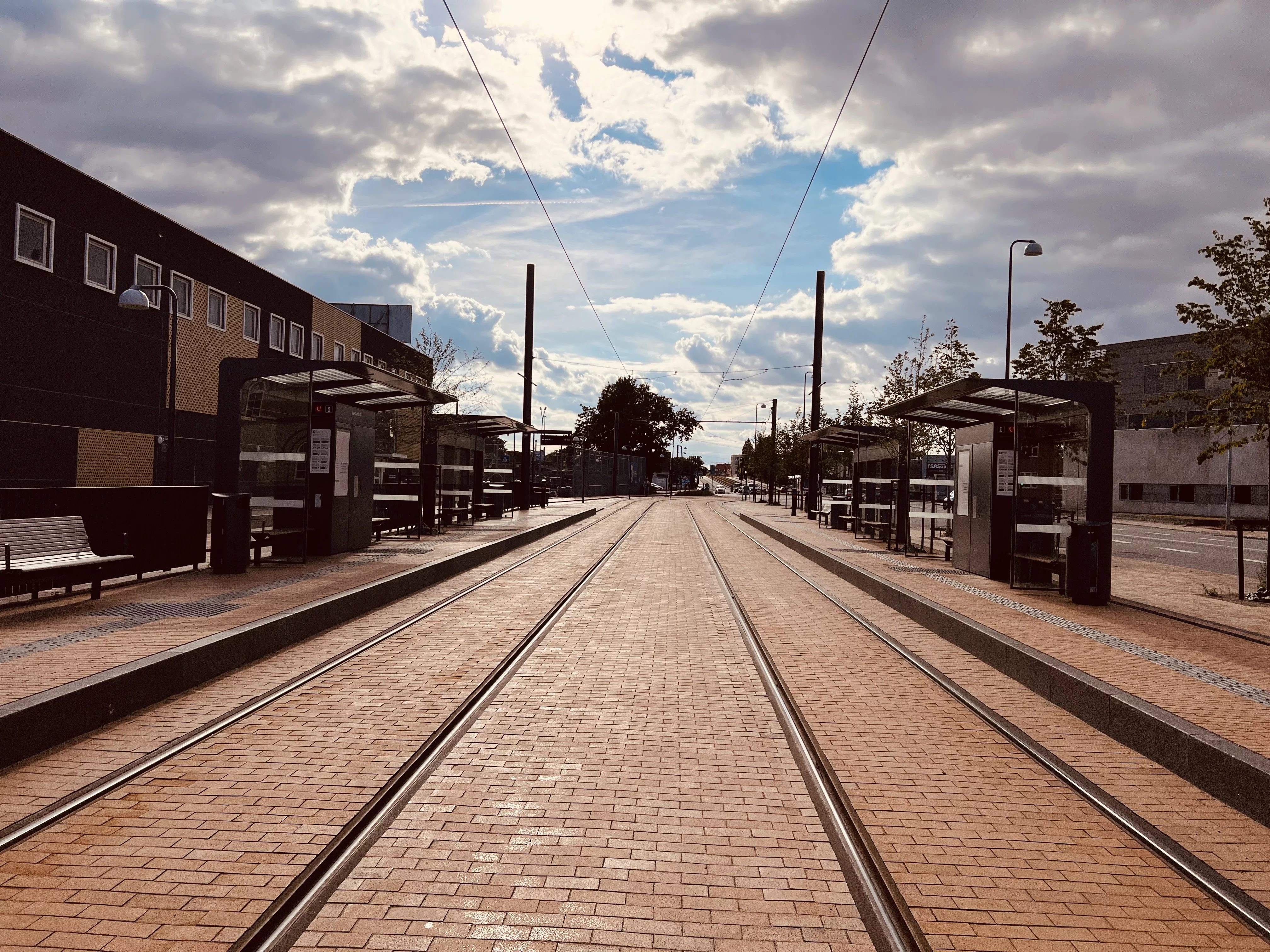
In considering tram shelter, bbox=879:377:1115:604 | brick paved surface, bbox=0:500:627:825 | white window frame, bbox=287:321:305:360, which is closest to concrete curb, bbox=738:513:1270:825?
tram shelter, bbox=879:377:1115:604

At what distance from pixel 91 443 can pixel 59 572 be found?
65.6ft

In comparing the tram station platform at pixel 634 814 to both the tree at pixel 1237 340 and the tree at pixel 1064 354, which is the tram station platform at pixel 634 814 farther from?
the tree at pixel 1064 354

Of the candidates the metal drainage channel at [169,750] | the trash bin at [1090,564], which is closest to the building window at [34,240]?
the metal drainage channel at [169,750]

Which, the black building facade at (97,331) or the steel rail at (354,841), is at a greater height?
the black building facade at (97,331)

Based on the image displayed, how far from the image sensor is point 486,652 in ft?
28.5

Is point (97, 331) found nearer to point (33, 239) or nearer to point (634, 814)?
point (33, 239)

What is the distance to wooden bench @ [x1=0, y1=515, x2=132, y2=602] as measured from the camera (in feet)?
30.1

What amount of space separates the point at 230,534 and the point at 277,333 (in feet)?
96.8

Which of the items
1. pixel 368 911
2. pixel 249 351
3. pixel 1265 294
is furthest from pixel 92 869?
pixel 249 351

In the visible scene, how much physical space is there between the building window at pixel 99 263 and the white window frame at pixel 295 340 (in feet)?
40.5

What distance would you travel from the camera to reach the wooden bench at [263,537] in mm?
13977

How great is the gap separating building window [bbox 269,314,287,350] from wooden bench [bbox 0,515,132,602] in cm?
3036

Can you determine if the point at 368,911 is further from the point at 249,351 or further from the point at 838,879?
the point at 249,351

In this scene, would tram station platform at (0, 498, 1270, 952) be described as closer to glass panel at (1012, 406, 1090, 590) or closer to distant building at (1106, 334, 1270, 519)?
glass panel at (1012, 406, 1090, 590)
